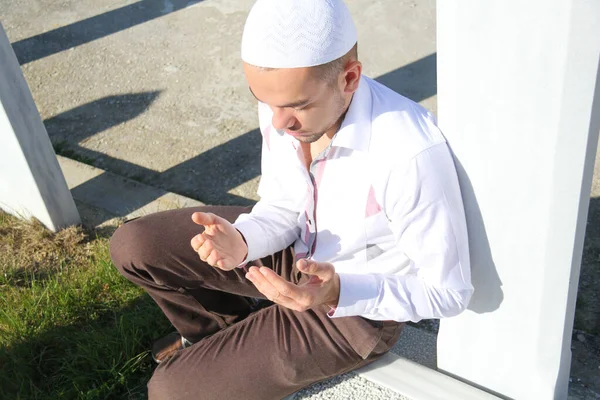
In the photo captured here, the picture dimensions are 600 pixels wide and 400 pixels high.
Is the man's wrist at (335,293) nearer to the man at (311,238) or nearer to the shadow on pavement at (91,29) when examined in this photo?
the man at (311,238)

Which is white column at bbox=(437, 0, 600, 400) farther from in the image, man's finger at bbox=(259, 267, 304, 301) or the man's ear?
man's finger at bbox=(259, 267, 304, 301)

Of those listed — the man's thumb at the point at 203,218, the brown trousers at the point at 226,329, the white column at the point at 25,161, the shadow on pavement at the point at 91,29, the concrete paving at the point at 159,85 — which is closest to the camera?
the man's thumb at the point at 203,218

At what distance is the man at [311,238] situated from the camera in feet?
5.72

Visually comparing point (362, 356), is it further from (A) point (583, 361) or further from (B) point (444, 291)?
(A) point (583, 361)

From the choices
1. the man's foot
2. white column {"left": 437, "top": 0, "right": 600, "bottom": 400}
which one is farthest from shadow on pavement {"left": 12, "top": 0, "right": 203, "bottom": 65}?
white column {"left": 437, "top": 0, "right": 600, "bottom": 400}

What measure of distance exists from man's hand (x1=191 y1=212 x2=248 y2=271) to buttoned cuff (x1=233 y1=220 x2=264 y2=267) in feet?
0.06

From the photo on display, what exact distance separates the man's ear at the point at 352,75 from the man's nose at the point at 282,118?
0.53 feet

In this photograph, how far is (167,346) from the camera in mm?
2582

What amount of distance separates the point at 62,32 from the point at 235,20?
4.56 ft

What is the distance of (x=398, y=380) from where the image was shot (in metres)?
2.22

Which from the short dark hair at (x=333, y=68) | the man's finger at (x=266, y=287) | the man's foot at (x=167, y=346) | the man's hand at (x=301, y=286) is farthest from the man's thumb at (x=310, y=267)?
the man's foot at (x=167, y=346)

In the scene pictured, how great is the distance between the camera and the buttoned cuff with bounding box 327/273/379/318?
1.89 meters

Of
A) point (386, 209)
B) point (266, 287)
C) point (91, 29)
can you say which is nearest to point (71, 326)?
point (266, 287)

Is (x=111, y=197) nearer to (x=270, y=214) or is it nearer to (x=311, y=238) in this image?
(x=270, y=214)
